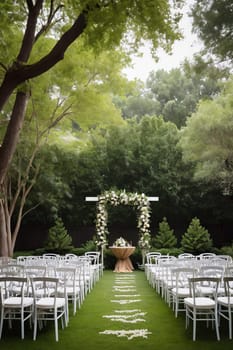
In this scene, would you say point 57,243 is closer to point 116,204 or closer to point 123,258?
point 116,204

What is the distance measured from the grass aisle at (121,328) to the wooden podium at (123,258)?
21.5ft

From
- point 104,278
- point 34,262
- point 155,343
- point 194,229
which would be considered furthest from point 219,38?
point 194,229

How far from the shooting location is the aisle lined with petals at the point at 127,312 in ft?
20.5

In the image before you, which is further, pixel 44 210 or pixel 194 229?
pixel 44 210

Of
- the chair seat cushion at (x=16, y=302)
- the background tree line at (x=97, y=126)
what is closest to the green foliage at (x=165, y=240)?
the background tree line at (x=97, y=126)

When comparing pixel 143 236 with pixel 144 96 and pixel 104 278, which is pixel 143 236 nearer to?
pixel 104 278

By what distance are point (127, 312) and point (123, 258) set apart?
Answer: 885 cm

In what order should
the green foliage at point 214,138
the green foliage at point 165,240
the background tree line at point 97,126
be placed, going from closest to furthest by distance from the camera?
the background tree line at point 97,126, the green foliage at point 214,138, the green foliage at point 165,240

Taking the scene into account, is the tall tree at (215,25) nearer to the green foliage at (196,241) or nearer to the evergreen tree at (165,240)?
the green foliage at (196,241)

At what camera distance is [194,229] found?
18.4 metres

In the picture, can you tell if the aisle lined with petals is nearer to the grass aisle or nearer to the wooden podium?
the grass aisle

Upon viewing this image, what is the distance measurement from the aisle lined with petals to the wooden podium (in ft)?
11.4

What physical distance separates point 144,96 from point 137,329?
2779cm

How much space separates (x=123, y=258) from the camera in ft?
54.7
